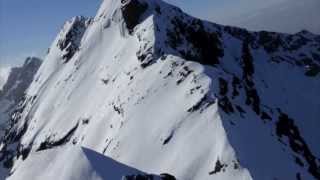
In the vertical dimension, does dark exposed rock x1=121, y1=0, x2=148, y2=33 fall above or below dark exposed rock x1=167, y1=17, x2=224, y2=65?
above

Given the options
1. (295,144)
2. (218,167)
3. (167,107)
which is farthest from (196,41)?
(218,167)

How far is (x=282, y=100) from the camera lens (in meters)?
190

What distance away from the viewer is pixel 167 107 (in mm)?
112062

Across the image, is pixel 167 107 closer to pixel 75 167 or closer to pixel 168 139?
pixel 168 139

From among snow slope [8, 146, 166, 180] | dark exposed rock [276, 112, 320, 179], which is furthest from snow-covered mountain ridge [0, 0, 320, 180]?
snow slope [8, 146, 166, 180]

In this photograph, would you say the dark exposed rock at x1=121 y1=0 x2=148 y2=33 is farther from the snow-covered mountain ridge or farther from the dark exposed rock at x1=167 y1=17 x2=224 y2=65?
the dark exposed rock at x1=167 y1=17 x2=224 y2=65

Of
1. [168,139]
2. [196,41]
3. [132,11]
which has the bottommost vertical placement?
[168,139]

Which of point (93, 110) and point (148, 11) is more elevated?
point (148, 11)

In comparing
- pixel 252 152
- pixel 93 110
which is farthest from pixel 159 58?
pixel 252 152

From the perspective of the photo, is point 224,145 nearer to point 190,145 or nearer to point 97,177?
point 190,145

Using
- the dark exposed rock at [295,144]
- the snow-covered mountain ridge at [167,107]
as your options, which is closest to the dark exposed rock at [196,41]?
the snow-covered mountain ridge at [167,107]

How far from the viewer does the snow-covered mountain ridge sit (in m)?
94.1

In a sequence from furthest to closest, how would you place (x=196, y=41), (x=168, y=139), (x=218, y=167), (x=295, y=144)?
(x=196, y=41)
(x=295, y=144)
(x=168, y=139)
(x=218, y=167)

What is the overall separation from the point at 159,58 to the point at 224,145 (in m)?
45.4
